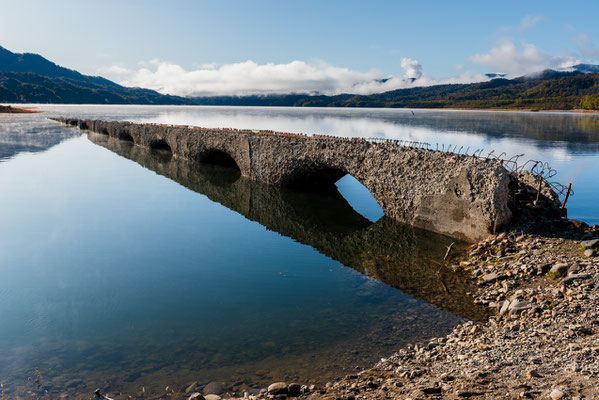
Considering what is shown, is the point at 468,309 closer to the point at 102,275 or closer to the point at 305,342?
the point at 305,342

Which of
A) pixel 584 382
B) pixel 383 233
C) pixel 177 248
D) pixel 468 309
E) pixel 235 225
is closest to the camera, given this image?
pixel 584 382

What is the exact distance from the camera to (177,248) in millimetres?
17359

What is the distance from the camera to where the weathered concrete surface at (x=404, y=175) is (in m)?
16.3

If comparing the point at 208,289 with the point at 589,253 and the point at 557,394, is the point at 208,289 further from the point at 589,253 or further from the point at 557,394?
the point at 589,253

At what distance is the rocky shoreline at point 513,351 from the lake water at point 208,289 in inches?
26.0

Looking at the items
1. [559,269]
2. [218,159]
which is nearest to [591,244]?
[559,269]

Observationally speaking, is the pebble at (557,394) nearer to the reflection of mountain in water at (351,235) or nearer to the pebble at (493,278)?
the reflection of mountain in water at (351,235)

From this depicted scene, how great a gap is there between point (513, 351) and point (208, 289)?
9468mm

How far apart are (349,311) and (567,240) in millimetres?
9389

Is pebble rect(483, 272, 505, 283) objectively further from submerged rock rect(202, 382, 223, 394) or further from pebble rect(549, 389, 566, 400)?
submerged rock rect(202, 382, 223, 394)

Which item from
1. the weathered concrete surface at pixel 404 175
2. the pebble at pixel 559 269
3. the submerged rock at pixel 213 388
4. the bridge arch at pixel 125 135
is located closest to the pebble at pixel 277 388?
the submerged rock at pixel 213 388

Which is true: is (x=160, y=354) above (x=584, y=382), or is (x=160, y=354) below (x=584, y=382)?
below

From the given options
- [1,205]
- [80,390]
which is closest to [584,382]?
[80,390]

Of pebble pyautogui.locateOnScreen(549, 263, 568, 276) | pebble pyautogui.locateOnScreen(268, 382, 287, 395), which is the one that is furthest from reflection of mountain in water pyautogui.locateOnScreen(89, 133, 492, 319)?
pebble pyautogui.locateOnScreen(268, 382, 287, 395)
